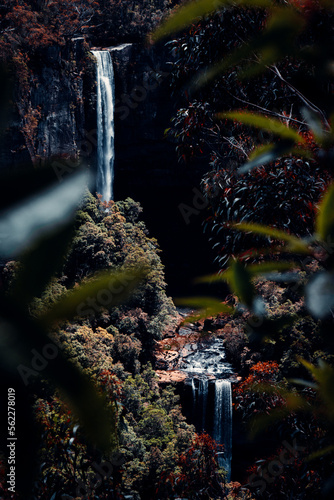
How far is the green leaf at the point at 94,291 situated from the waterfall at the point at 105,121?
1752 cm

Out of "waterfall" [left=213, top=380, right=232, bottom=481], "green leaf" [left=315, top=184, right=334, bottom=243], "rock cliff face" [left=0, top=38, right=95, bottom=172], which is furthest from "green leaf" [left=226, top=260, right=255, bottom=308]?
"rock cliff face" [left=0, top=38, right=95, bottom=172]

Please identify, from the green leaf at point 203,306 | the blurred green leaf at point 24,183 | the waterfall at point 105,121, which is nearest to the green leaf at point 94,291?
the blurred green leaf at point 24,183

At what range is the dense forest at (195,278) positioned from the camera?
0.42 m

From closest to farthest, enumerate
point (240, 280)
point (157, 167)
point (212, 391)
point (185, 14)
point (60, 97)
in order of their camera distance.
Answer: point (185, 14) → point (240, 280) → point (212, 391) → point (60, 97) → point (157, 167)

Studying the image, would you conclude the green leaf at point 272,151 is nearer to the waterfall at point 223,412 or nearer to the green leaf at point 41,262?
the green leaf at point 41,262

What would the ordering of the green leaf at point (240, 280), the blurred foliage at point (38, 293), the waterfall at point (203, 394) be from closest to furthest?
the blurred foliage at point (38, 293) → the green leaf at point (240, 280) → the waterfall at point (203, 394)

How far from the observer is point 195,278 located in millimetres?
1218

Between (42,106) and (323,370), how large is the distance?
15.0 m

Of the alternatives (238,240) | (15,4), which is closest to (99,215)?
(15,4)

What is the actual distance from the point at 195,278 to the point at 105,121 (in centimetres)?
1812

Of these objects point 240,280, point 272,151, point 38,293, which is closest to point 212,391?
point 272,151

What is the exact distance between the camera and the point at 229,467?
11641 mm

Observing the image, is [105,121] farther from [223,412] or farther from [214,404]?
[223,412]

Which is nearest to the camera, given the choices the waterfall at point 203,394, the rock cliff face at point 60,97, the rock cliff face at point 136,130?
the waterfall at point 203,394
